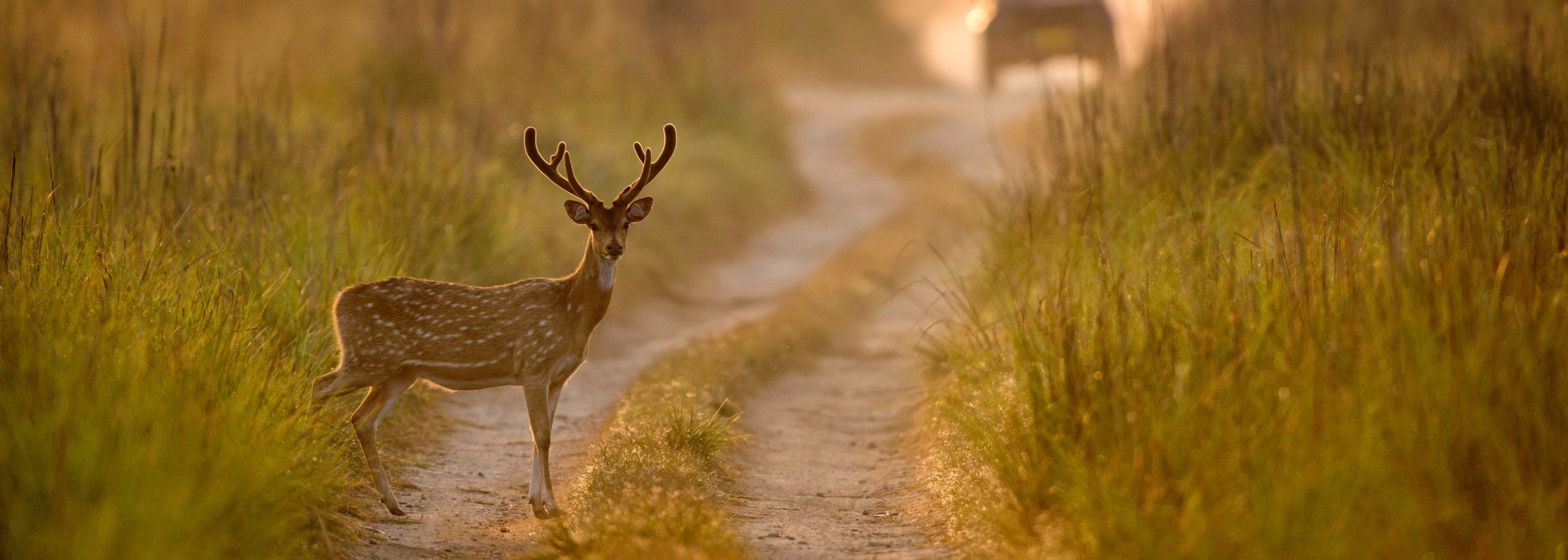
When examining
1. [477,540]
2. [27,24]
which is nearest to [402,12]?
[27,24]

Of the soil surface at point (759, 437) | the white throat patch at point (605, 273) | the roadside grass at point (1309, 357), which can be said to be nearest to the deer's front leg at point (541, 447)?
the soil surface at point (759, 437)

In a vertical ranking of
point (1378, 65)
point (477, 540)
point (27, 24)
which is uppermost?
point (27, 24)

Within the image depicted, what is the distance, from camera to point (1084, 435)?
633 centimetres

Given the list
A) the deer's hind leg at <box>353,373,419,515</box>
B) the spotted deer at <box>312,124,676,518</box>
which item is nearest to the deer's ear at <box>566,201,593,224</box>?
the spotted deer at <box>312,124,676,518</box>

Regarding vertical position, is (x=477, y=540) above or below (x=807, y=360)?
above

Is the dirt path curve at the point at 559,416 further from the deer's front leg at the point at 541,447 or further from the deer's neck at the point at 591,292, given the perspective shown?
the deer's neck at the point at 591,292

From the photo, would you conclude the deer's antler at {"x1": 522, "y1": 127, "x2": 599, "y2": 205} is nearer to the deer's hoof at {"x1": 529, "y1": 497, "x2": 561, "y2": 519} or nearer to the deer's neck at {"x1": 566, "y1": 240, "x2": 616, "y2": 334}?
the deer's neck at {"x1": 566, "y1": 240, "x2": 616, "y2": 334}

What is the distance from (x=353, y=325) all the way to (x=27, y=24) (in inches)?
181

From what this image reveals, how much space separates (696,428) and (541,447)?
1.01m

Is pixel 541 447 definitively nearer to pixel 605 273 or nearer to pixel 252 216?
pixel 605 273

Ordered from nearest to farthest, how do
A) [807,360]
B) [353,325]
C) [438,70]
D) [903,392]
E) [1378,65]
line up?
[353,325], [1378,65], [903,392], [807,360], [438,70]

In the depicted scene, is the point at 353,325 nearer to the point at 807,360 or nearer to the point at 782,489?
the point at 782,489

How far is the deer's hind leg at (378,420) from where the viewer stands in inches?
294

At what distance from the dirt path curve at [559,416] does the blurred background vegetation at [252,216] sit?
37cm
